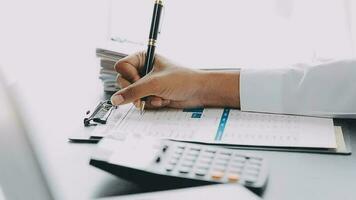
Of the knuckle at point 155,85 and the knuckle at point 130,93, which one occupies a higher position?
the knuckle at point 155,85

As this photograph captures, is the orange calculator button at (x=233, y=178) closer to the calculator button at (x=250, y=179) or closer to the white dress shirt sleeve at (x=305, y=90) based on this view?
the calculator button at (x=250, y=179)

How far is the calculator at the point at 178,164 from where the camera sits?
0.60 meters

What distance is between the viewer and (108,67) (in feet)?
3.41

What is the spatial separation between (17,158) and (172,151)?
38 cm

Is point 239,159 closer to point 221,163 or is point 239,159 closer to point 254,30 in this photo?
point 221,163

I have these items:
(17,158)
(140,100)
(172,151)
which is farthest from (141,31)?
(17,158)

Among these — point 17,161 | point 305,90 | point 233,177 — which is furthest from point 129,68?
point 17,161

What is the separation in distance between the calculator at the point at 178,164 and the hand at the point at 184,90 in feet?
0.80

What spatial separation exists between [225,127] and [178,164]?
0.64 feet

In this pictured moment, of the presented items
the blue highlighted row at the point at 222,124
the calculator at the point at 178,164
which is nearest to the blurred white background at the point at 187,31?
the blue highlighted row at the point at 222,124

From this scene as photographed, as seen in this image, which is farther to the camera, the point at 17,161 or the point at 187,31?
the point at 187,31

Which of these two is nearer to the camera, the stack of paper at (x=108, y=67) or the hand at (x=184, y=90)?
the hand at (x=184, y=90)

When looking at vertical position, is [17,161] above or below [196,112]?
above

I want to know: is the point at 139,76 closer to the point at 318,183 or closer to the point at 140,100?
the point at 140,100
